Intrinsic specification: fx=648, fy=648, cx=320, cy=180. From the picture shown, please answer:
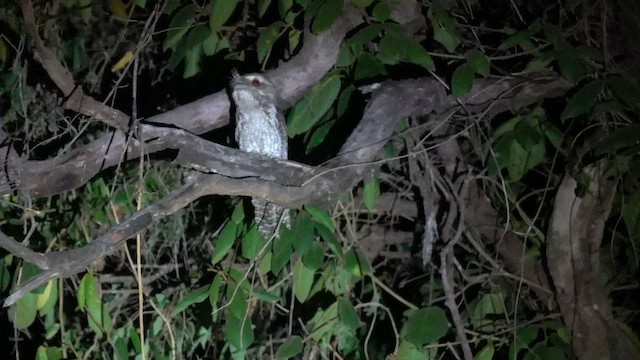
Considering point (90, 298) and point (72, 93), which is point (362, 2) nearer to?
point (72, 93)

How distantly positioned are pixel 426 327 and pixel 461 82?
58cm

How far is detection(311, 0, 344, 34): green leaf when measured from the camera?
1.46 meters

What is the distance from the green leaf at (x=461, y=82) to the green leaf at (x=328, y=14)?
1.02 ft

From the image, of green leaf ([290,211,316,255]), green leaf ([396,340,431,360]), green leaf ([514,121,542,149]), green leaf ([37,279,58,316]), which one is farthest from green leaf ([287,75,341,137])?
green leaf ([37,279,58,316])

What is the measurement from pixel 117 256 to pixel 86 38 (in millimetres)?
737

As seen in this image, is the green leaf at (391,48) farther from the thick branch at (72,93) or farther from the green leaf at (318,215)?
the thick branch at (72,93)

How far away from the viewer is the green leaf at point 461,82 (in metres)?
1.48

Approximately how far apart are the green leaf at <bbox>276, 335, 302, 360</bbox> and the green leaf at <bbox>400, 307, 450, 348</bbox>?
0.25 metres

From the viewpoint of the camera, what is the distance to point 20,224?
1.78 m

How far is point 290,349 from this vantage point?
152 cm

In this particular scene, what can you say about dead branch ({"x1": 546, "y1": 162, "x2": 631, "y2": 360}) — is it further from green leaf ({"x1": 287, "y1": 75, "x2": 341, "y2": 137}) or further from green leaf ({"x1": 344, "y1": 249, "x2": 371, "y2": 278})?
green leaf ({"x1": 287, "y1": 75, "x2": 341, "y2": 137})

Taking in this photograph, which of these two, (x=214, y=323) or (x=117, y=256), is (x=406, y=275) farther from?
(x=117, y=256)

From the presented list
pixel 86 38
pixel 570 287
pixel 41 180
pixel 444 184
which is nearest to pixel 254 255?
pixel 41 180

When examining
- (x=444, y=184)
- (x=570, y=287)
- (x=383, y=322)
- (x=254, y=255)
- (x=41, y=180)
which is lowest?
(x=383, y=322)
